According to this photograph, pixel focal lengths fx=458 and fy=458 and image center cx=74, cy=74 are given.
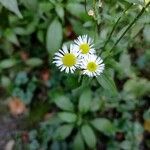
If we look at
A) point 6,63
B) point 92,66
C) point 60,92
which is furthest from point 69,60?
point 6,63

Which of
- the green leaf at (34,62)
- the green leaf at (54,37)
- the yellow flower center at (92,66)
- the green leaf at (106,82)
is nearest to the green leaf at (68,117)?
the green leaf at (54,37)

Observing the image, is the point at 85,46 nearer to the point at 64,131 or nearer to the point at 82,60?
the point at 82,60

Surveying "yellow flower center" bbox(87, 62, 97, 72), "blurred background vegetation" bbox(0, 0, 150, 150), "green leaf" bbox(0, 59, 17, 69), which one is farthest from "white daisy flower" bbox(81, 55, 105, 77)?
"green leaf" bbox(0, 59, 17, 69)

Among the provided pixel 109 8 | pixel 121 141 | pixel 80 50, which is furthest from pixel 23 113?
pixel 80 50

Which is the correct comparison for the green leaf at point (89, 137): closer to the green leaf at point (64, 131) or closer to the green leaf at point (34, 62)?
the green leaf at point (64, 131)

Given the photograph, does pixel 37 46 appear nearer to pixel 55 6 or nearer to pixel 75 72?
pixel 55 6
